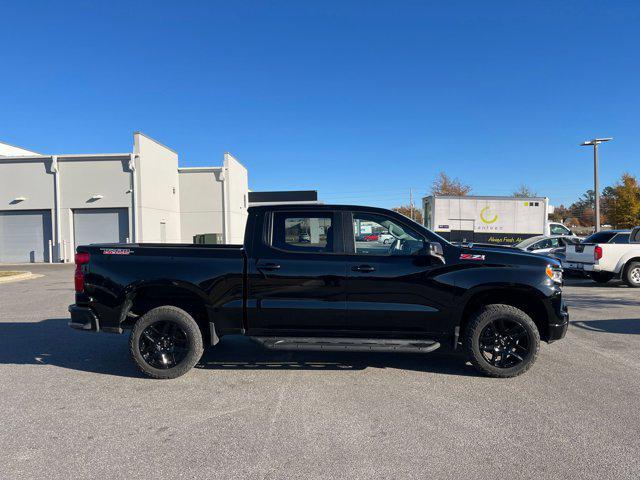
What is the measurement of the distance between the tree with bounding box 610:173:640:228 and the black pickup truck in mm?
41642

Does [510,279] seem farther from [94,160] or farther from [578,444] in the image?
[94,160]

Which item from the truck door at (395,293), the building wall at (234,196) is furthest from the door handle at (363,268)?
the building wall at (234,196)

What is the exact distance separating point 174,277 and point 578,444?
4165 mm

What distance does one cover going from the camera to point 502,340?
5.11 metres

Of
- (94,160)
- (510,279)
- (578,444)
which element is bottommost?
(578,444)

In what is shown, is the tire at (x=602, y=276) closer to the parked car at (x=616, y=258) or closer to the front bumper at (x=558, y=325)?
the parked car at (x=616, y=258)

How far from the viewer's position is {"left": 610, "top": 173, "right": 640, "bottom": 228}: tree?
39.1 m

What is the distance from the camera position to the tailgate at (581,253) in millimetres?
12844

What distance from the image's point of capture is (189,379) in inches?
200

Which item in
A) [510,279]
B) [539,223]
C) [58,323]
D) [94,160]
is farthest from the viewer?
[94,160]

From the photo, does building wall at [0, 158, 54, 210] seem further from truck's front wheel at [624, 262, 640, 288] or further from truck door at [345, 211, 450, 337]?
truck's front wheel at [624, 262, 640, 288]

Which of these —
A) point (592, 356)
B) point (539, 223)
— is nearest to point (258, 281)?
point (592, 356)

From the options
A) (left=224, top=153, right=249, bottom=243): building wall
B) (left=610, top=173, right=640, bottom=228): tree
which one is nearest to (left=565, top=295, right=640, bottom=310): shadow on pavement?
(left=224, top=153, right=249, bottom=243): building wall

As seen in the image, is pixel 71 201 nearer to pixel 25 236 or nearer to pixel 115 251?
pixel 25 236
